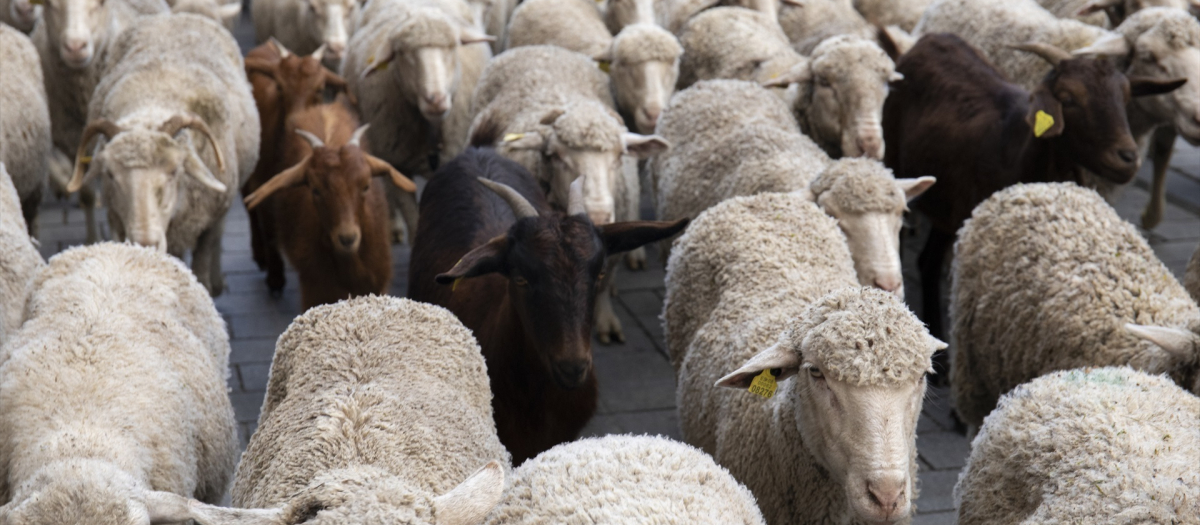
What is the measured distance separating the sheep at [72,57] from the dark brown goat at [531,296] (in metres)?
3.66

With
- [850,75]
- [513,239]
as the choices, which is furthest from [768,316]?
[850,75]

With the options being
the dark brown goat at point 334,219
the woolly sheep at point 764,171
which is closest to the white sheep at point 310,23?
the dark brown goat at point 334,219

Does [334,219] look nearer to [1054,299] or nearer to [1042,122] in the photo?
[1054,299]

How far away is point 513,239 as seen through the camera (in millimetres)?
4316

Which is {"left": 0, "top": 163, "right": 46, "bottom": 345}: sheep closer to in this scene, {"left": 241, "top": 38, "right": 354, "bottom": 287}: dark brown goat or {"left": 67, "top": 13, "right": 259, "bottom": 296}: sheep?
{"left": 67, "top": 13, "right": 259, "bottom": 296}: sheep

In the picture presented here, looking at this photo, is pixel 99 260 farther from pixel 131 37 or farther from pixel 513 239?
pixel 131 37

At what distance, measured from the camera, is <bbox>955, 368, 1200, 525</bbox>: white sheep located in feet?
9.87

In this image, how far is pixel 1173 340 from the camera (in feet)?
12.7

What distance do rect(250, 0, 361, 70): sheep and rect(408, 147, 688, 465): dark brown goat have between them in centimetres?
467

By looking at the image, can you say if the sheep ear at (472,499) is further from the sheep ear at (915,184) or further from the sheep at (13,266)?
the sheep ear at (915,184)

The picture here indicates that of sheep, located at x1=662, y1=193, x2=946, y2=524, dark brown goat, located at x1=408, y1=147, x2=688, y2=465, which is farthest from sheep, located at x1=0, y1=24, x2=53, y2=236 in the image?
sheep, located at x1=662, y1=193, x2=946, y2=524

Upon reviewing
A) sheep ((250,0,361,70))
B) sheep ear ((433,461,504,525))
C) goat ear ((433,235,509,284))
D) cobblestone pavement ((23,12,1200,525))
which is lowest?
cobblestone pavement ((23,12,1200,525))

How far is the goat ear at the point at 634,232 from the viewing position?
4484 mm

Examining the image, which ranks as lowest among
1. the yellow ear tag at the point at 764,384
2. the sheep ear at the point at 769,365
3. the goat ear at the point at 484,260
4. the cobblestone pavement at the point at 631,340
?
the cobblestone pavement at the point at 631,340
